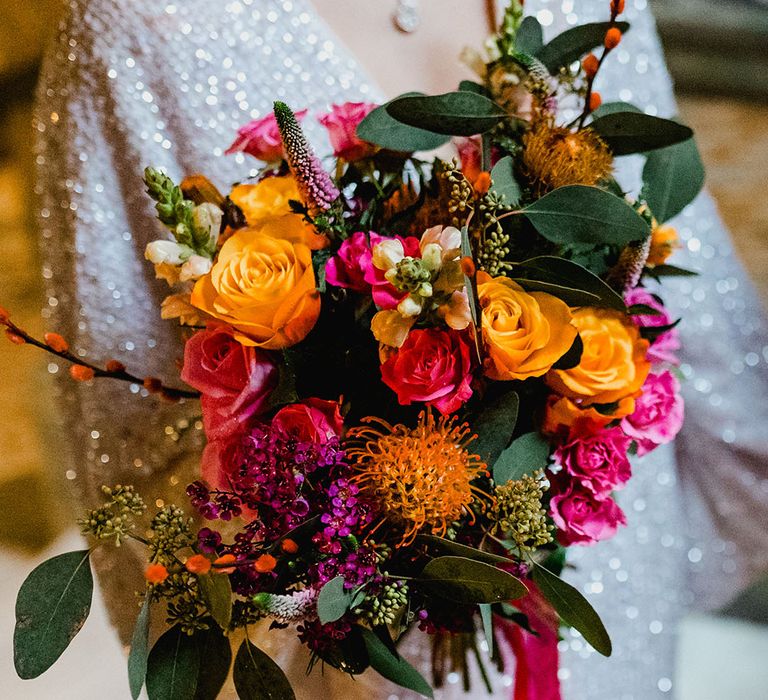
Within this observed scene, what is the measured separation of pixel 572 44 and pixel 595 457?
13.3 inches

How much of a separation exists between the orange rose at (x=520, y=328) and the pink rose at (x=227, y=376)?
0.51 feet

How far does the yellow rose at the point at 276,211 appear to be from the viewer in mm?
500

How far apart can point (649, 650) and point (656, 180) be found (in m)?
0.59

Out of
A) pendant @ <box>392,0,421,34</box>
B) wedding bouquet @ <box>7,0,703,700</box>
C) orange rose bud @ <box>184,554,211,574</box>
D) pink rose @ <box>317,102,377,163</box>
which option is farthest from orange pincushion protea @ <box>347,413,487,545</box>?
pendant @ <box>392,0,421,34</box>

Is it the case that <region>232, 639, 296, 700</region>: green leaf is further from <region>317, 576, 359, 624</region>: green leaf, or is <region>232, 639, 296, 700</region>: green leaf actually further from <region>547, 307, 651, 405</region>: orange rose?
<region>547, 307, 651, 405</region>: orange rose

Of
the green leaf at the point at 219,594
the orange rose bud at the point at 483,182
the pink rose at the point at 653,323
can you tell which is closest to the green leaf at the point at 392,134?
the orange rose bud at the point at 483,182

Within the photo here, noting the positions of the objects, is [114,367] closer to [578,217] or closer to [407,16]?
[578,217]

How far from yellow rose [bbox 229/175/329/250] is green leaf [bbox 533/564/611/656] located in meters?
0.28

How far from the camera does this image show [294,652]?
2.00 ft

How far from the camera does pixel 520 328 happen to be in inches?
17.9

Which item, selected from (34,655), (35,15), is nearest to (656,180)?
(34,655)

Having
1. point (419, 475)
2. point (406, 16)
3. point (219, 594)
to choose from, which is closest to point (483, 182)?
point (419, 475)

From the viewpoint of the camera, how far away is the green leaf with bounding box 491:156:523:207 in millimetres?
499

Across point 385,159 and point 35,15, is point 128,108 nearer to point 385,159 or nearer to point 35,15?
point 385,159
